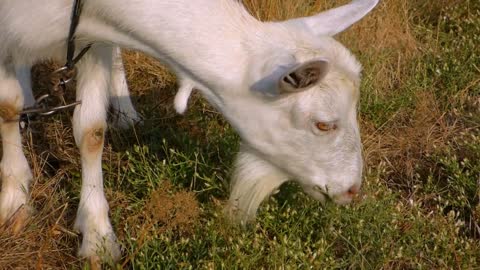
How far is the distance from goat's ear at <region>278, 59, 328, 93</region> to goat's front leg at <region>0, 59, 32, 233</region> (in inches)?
57.6

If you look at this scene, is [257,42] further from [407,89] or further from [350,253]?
[407,89]

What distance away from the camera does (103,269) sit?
383 cm

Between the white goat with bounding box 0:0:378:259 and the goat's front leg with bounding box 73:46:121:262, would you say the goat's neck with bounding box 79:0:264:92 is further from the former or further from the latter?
the goat's front leg with bounding box 73:46:121:262

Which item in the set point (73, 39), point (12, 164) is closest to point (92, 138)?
point (12, 164)

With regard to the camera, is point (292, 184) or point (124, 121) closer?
point (292, 184)

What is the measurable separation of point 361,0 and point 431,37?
7.76 feet

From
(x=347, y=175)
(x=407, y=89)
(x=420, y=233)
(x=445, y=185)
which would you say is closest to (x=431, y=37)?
(x=407, y=89)

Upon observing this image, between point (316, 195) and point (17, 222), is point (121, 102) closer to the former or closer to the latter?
point (17, 222)

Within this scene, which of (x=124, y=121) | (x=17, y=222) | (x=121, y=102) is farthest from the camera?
(x=121, y=102)

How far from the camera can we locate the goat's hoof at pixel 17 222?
400 cm

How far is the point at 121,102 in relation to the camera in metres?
5.01

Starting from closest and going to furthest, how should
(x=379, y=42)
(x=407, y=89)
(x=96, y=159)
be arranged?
(x=96, y=159) → (x=407, y=89) → (x=379, y=42)

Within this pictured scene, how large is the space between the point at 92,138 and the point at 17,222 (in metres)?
0.53

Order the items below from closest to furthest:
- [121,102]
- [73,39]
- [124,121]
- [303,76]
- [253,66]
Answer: [303,76]
[253,66]
[73,39]
[124,121]
[121,102]
